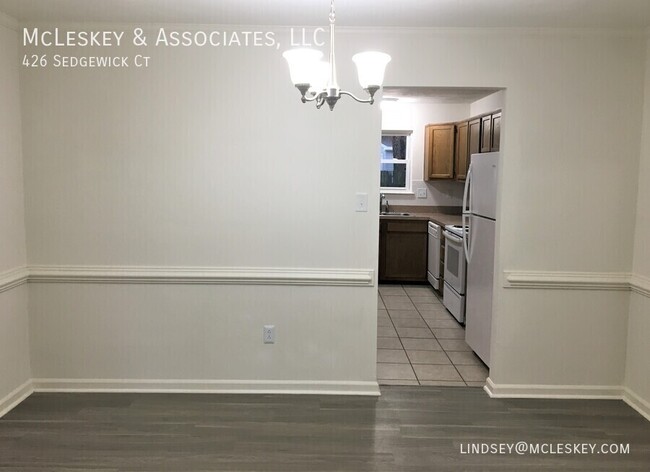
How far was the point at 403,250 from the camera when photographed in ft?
21.8

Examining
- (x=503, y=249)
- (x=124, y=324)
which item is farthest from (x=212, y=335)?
(x=503, y=249)

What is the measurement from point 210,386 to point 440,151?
4.26 metres

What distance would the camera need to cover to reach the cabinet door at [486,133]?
14.1ft

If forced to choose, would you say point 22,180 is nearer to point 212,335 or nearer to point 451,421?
point 212,335

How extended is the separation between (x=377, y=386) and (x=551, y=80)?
7.00ft

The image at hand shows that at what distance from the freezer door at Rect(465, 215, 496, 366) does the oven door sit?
64 cm

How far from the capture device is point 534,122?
3.40 m

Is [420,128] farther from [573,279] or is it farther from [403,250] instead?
[573,279]


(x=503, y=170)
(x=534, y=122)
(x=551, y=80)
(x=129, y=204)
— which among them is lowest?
(x=129, y=204)

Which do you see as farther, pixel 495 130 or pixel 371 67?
pixel 495 130

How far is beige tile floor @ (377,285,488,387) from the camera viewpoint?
152 inches

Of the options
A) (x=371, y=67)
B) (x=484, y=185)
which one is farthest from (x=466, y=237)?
(x=371, y=67)

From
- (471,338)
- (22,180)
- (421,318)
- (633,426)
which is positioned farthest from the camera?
(421,318)

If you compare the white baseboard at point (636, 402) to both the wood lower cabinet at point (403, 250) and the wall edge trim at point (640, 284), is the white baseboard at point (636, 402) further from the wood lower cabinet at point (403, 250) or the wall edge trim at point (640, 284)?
the wood lower cabinet at point (403, 250)
